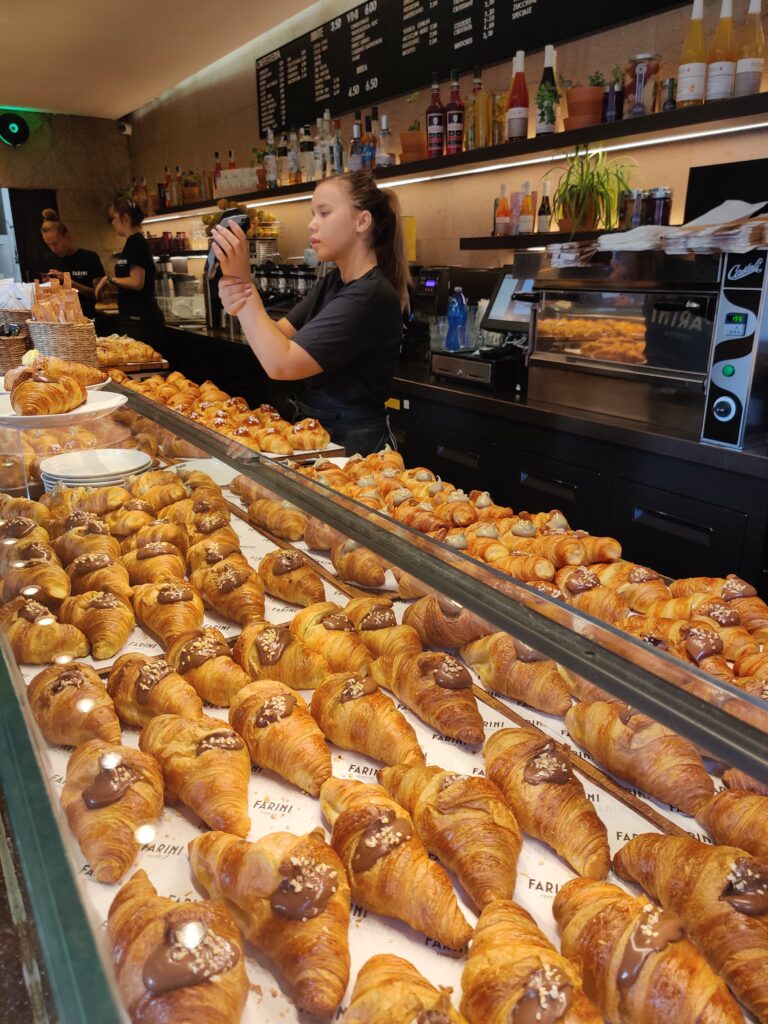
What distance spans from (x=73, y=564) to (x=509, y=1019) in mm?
1114

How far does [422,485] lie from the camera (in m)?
2.08

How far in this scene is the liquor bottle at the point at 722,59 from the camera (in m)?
3.07

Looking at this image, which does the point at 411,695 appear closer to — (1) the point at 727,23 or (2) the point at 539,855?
(2) the point at 539,855

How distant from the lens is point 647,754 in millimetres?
878

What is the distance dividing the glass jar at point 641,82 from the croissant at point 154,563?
121 inches

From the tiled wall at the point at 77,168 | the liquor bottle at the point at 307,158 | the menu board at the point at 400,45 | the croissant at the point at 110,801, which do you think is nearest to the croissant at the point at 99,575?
the croissant at the point at 110,801

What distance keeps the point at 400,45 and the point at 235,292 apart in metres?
3.93

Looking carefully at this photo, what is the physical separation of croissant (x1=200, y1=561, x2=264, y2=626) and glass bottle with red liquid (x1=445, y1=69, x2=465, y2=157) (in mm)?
3808

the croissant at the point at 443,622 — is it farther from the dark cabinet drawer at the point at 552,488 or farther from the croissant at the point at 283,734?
the dark cabinet drawer at the point at 552,488

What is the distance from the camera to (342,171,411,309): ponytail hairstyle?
2.85 meters

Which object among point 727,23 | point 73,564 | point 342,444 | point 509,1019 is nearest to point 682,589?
point 509,1019

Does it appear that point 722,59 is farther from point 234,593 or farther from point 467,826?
point 467,826

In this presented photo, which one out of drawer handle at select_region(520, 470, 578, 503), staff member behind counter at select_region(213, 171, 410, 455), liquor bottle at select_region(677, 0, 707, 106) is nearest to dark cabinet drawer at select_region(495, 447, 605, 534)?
drawer handle at select_region(520, 470, 578, 503)

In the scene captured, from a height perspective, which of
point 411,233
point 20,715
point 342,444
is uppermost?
point 411,233
